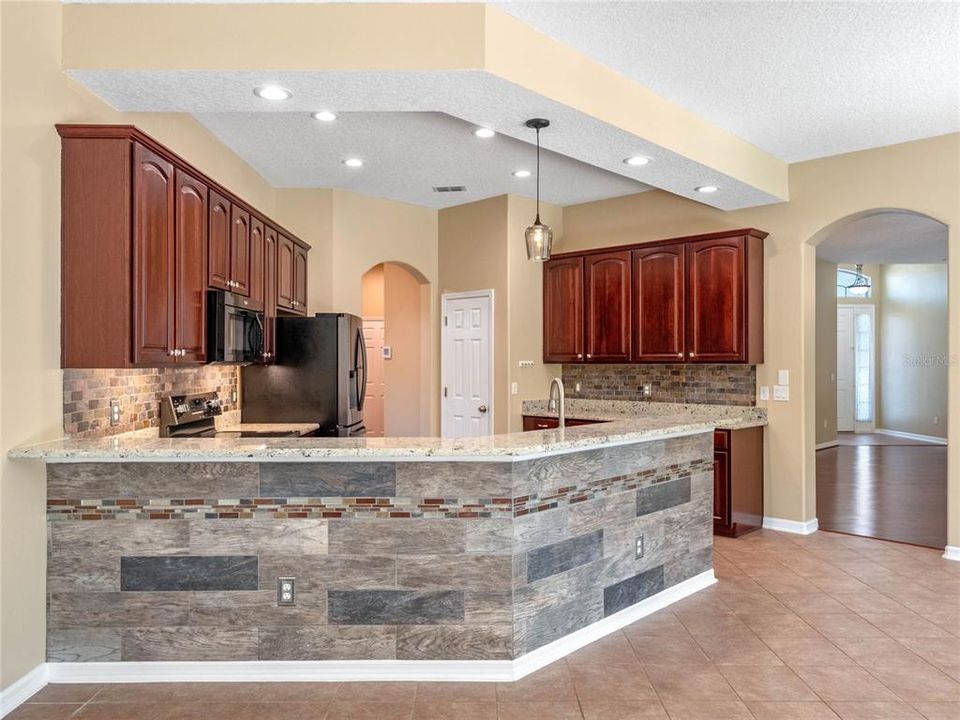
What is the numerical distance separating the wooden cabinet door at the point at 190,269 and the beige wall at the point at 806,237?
3.90 m

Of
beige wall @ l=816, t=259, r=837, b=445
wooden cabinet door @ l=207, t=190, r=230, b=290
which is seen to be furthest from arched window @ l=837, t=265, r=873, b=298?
wooden cabinet door @ l=207, t=190, r=230, b=290

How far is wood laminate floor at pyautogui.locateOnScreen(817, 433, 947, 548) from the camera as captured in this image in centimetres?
540

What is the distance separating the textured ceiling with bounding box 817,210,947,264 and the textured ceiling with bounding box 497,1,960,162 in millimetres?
2036

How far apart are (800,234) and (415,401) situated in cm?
387

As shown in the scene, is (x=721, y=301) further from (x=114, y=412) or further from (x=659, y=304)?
(x=114, y=412)

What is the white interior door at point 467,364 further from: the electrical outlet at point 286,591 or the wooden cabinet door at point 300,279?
the electrical outlet at point 286,591

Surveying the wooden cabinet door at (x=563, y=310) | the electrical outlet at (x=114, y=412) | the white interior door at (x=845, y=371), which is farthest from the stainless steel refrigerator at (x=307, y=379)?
the white interior door at (x=845, y=371)

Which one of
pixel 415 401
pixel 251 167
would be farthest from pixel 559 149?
pixel 415 401

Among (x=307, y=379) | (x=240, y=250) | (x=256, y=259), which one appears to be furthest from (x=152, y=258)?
(x=307, y=379)

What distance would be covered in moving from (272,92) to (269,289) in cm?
189

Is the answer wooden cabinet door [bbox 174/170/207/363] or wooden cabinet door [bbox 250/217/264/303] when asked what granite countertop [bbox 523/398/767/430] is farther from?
wooden cabinet door [bbox 174/170/207/363]

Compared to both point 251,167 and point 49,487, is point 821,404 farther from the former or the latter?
point 49,487

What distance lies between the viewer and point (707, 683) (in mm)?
2883

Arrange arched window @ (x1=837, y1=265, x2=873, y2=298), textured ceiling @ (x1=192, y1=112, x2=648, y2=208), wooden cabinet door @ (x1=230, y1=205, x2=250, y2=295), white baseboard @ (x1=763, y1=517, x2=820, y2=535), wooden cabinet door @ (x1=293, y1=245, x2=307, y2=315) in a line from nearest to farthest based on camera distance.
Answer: wooden cabinet door @ (x1=230, y1=205, x2=250, y2=295), textured ceiling @ (x1=192, y1=112, x2=648, y2=208), white baseboard @ (x1=763, y1=517, x2=820, y2=535), wooden cabinet door @ (x1=293, y1=245, x2=307, y2=315), arched window @ (x1=837, y1=265, x2=873, y2=298)
